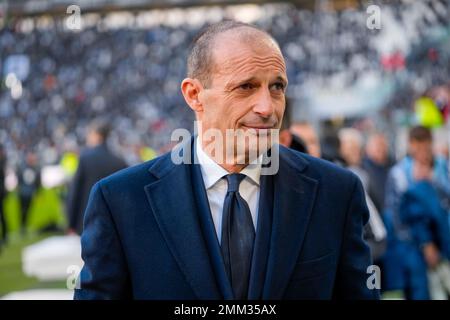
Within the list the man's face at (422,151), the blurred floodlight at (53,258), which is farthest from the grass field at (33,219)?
the man's face at (422,151)

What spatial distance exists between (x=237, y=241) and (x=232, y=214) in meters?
0.07

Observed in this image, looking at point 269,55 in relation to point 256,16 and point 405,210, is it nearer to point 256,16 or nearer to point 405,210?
point 405,210

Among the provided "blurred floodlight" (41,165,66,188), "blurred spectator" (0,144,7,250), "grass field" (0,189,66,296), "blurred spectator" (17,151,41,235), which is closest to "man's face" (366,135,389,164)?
"grass field" (0,189,66,296)

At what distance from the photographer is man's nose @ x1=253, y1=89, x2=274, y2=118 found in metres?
1.64

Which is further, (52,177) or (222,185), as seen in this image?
(52,177)

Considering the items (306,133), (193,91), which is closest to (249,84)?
(193,91)

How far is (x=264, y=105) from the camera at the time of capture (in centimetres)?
164

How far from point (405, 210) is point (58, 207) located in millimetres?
9401

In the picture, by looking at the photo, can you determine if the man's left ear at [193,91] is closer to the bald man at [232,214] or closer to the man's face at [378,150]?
the bald man at [232,214]

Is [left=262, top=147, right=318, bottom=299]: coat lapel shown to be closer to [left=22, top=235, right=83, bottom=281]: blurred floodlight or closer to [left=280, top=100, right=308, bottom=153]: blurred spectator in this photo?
[left=280, top=100, right=308, bottom=153]: blurred spectator

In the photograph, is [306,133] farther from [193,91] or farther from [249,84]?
[249,84]

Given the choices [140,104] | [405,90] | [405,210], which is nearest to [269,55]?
[405,210]

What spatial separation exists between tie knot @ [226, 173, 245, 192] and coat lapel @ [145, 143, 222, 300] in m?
0.10

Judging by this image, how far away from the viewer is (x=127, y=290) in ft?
5.68
